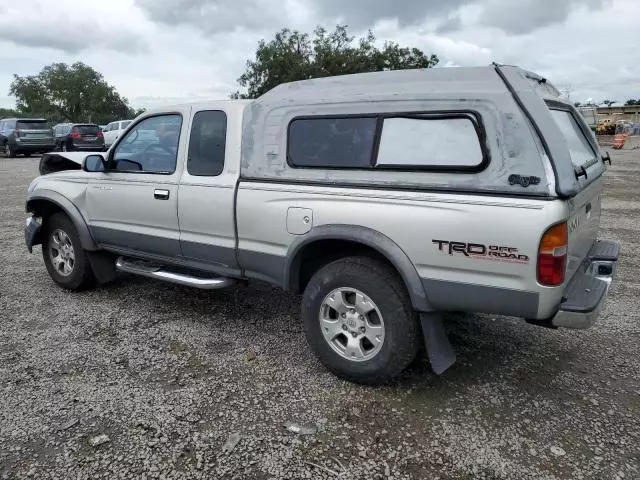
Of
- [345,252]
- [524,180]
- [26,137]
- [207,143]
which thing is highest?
[207,143]

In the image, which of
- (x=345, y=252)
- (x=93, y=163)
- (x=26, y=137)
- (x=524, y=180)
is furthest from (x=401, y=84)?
(x=26, y=137)

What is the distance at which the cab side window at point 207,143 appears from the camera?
4027 mm

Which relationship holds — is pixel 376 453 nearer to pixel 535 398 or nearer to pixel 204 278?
pixel 535 398

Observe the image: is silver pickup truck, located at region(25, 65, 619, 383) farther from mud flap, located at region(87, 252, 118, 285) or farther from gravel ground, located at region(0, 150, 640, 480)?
mud flap, located at region(87, 252, 118, 285)

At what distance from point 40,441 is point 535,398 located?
294cm

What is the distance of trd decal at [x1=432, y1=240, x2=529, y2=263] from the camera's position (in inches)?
109

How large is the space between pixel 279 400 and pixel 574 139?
2.76 meters

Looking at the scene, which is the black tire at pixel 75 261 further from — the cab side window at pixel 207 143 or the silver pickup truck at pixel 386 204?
the cab side window at pixel 207 143

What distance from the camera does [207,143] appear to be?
4141 mm

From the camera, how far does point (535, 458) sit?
276cm

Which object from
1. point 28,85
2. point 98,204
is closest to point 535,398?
point 98,204

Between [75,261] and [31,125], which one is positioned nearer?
[75,261]

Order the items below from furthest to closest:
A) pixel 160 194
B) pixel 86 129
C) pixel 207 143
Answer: pixel 86 129, pixel 160 194, pixel 207 143

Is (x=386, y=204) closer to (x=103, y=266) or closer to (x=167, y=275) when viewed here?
(x=167, y=275)
